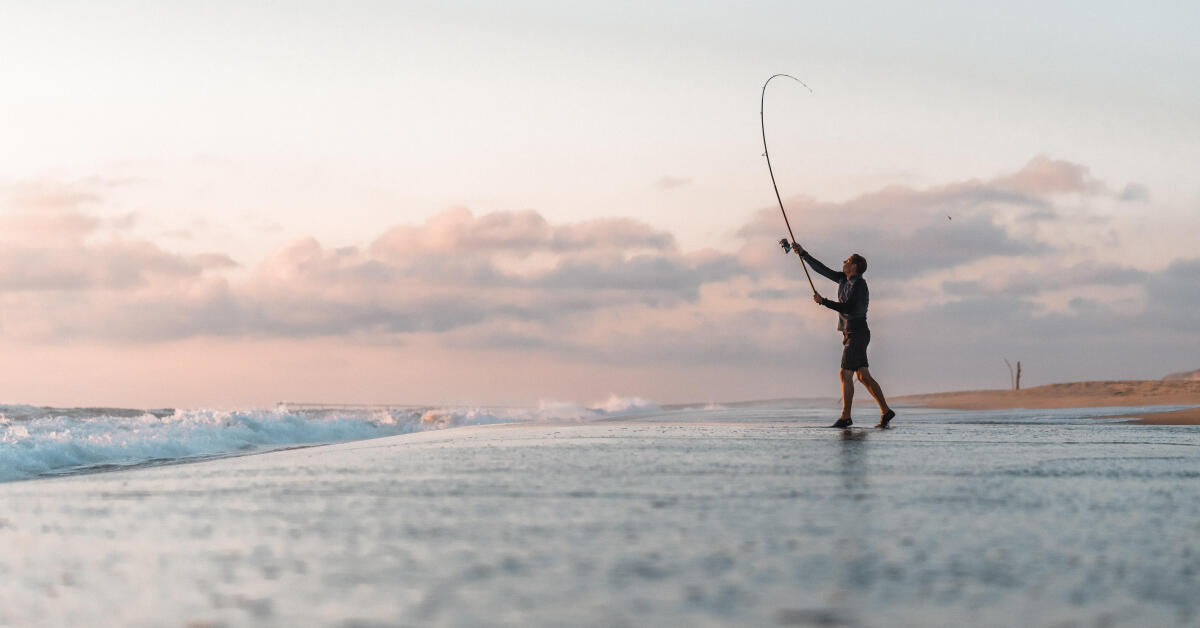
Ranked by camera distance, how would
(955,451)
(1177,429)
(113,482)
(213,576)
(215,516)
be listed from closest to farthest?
1. (213,576)
2. (215,516)
3. (113,482)
4. (955,451)
5. (1177,429)

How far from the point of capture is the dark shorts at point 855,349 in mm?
11312

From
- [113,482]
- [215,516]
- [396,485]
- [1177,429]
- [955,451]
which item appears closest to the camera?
[215,516]

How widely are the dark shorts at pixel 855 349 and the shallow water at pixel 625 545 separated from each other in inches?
174

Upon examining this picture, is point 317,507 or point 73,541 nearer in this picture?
point 73,541

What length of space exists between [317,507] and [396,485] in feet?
3.10

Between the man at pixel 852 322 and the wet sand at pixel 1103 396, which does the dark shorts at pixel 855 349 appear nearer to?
the man at pixel 852 322

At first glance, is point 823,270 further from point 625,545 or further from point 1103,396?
point 1103,396

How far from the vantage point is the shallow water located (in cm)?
263

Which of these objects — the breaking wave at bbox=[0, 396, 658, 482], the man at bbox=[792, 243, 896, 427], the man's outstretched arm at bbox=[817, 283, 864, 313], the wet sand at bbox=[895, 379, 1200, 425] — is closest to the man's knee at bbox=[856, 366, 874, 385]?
the man at bbox=[792, 243, 896, 427]

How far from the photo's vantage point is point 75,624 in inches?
104

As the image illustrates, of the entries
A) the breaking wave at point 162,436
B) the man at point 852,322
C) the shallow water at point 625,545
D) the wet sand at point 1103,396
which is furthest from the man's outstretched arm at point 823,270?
the wet sand at point 1103,396

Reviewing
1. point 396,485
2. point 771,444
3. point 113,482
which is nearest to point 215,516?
point 396,485

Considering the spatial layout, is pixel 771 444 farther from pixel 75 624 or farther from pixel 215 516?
pixel 75 624

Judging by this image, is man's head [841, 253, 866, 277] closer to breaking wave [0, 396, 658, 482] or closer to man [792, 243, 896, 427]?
man [792, 243, 896, 427]
